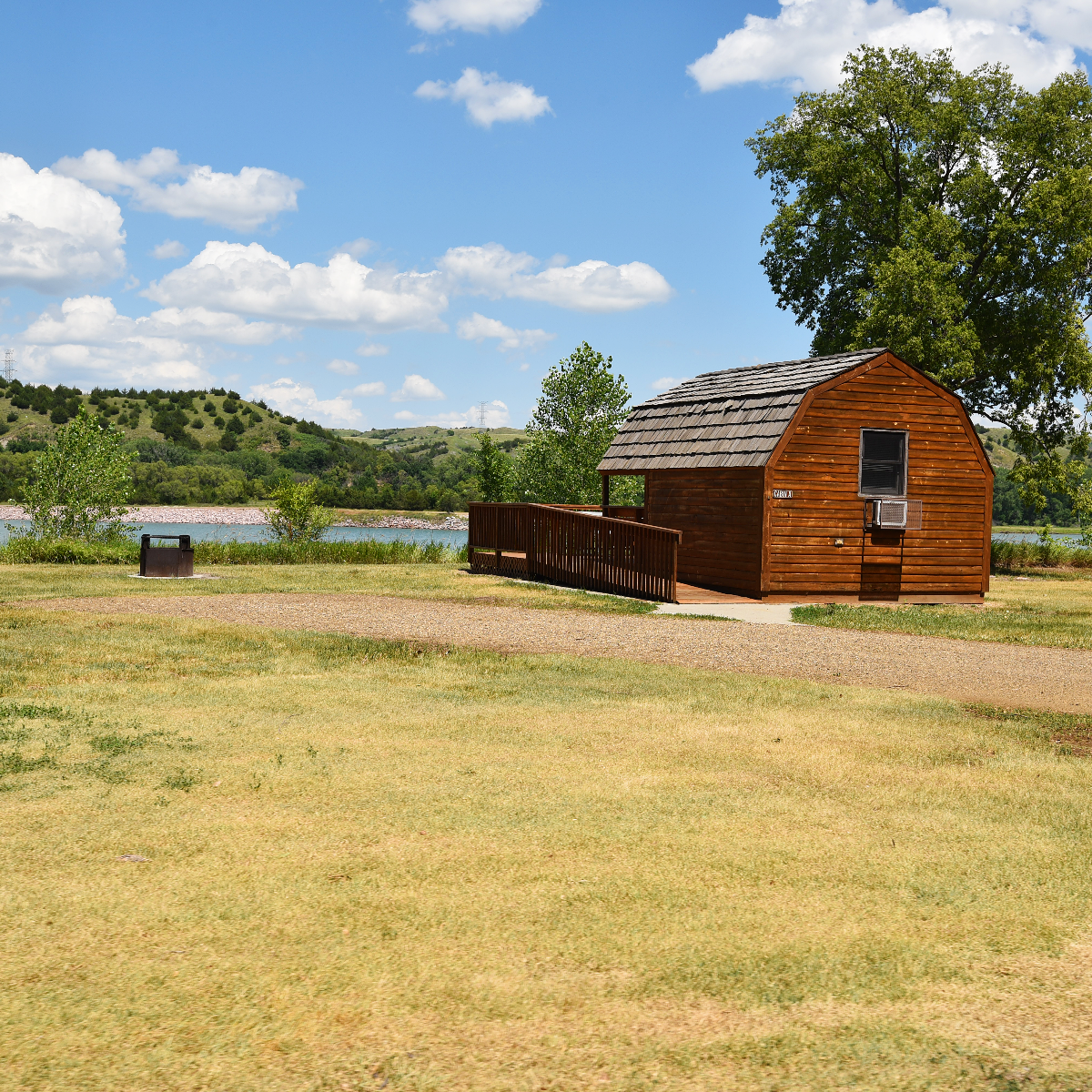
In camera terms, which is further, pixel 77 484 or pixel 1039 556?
pixel 1039 556

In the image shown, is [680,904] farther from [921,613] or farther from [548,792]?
[921,613]

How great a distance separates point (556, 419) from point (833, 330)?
1431 centimetres

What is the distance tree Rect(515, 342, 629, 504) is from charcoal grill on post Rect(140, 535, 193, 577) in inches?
1024

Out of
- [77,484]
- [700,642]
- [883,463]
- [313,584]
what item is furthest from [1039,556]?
[77,484]

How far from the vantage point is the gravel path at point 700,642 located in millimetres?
11312

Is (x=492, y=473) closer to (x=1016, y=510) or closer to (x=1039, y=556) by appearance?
(x=1039, y=556)

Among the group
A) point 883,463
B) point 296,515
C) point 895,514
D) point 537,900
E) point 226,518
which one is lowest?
point 537,900

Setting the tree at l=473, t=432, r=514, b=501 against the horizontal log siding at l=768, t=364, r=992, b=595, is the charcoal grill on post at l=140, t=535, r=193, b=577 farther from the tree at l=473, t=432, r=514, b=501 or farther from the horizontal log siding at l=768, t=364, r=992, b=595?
the tree at l=473, t=432, r=514, b=501

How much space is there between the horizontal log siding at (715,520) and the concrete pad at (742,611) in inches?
39.7

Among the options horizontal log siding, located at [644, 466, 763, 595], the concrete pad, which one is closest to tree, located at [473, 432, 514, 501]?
horizontal log siding, located at [644, 466, 763, 595]

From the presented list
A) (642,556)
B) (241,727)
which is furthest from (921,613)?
(241,727)

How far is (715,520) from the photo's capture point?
22.2 metres

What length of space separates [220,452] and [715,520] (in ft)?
323

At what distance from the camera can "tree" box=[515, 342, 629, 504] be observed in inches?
1885
